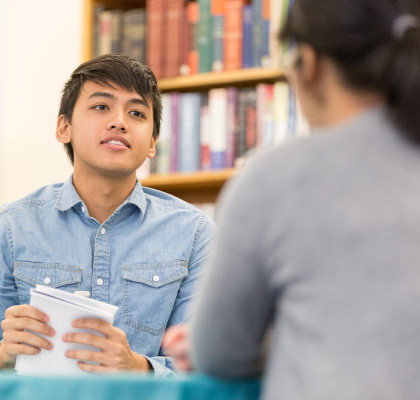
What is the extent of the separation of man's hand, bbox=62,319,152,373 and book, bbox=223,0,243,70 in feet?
4.25

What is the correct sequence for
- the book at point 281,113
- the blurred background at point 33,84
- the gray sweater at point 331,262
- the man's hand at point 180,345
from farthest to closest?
the blurred background at point 33,84 < the book at point 281,113 < the man's hand at point 180,345 < the gray sweater at point 331,262

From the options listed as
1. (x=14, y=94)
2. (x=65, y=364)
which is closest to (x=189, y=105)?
(x=14, y=94)

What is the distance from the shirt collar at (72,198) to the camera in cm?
161

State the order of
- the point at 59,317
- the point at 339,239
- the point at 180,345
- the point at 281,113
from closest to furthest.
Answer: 1. the point at 339,239
2. the point at 180,345
3. the point at 59,317
4. the point at 281,113

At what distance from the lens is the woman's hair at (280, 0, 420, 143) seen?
675 millimetres

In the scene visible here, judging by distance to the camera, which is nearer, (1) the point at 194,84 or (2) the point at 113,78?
(2) the point at 113,78

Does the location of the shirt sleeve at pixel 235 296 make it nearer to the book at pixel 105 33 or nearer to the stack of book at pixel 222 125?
the stack of book at pixel 222 125

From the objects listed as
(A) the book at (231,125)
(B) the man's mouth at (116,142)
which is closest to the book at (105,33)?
(A) the book at (231,125)

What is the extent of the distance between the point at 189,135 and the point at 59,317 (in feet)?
4.13

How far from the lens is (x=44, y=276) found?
5.02 feet

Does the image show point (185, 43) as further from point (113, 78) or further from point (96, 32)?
point (113, 78)

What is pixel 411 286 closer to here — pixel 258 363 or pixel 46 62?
pixel 258 363

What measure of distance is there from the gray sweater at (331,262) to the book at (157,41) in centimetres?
171

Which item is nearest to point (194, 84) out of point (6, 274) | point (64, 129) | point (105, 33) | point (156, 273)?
point (105, 33)
